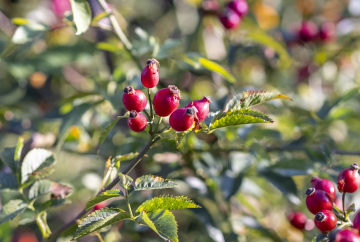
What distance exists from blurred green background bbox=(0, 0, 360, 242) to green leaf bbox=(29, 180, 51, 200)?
25 centimetres

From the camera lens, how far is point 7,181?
1.22 m

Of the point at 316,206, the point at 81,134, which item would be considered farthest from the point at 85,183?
the point at 316,206

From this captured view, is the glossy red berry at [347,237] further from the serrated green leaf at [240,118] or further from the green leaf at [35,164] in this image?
the green leaf at [35,164]

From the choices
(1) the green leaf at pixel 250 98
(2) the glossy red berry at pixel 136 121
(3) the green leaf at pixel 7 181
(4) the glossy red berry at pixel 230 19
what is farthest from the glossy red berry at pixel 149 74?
(4) the glossy red berry at pixel 230 19

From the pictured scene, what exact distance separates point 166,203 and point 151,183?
0.07m

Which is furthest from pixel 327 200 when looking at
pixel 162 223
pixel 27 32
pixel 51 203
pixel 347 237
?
pixel 27 32

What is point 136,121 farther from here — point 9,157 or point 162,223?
point 9,157

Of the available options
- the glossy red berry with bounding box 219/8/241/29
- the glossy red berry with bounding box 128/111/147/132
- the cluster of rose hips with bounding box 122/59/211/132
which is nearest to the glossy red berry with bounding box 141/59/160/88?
→ the cluster of rose hips with bounding box 122/59/211/132

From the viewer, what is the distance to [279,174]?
148 centimetres

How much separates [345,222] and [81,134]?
130cm

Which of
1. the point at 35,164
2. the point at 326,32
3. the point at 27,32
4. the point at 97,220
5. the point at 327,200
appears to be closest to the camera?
the point at 97,220

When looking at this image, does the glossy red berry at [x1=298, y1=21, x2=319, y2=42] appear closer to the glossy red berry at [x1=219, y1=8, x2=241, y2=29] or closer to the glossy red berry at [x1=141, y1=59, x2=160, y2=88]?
the glossy red berry at [x1=219, y1=8, x2=241, y2=29]

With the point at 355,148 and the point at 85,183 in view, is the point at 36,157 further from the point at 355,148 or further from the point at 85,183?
the point at 355,148

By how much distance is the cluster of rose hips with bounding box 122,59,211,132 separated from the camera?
0.85 metres
